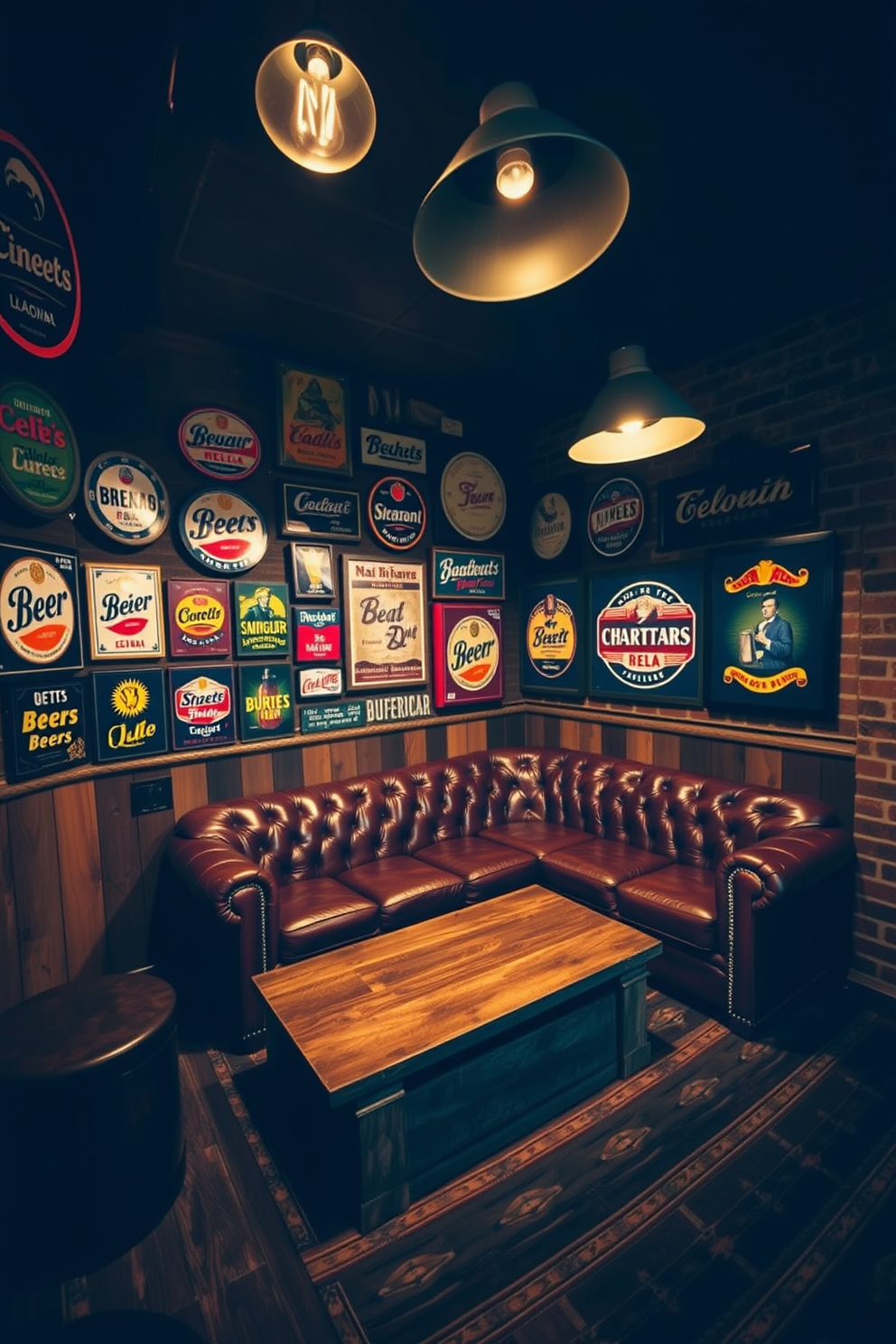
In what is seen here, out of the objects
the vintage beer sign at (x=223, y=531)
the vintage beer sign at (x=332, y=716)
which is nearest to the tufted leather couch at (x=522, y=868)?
the vintage beer sign at (x=332, y=716)

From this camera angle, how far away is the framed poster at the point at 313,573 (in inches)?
137

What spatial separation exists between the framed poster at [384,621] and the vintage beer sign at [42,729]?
1480 millimetres

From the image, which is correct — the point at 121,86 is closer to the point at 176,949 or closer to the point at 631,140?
the point at 631,140

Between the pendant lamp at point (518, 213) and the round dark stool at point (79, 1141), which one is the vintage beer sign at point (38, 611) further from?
the pendant lamp at point (518, 213)

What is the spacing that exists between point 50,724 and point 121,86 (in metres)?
2.10

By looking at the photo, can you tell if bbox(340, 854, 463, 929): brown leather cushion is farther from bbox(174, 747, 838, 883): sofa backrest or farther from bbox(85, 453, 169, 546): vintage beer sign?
bbox(85, 453, 169, 546): vintage beer sign

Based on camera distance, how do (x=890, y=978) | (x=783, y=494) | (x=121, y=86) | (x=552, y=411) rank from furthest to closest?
1. (x=552, y=411)
2. (x=783, y=494)
3. (x=890, y=978)
4. (x=121, y=86)

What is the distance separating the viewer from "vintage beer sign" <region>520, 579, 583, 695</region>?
4.23m

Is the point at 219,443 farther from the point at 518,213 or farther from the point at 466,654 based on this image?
the point at 518,213

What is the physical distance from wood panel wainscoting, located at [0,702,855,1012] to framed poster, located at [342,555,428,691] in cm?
35

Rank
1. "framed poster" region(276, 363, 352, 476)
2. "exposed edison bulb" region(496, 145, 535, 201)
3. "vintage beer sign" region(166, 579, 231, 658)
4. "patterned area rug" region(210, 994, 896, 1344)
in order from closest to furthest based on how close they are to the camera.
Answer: "exposed edison bulb" region(496, 145, 535, 201), "patterned area rug" region(210, 994, 896, 1344), "vintage beer sign" region(166, 579, 231, 658), "framed poster" region(276, 363, 352, 476)

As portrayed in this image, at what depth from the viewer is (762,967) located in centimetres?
242

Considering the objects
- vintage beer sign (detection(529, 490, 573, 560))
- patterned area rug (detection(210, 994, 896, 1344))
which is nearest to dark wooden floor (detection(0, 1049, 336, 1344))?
patterned area rug (detection(210, 994, 896, 1344))

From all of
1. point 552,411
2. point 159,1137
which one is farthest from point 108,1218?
point 552,411
